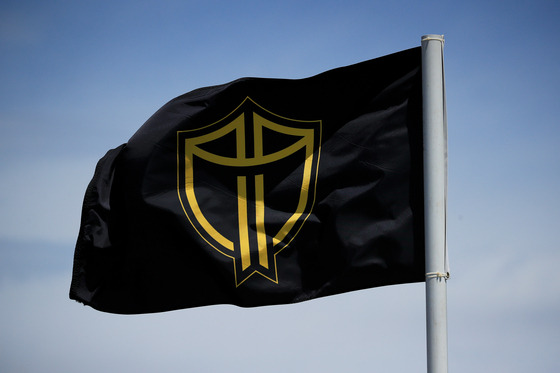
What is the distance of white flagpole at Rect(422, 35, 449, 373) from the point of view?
277 inches

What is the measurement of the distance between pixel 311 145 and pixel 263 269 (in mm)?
1525

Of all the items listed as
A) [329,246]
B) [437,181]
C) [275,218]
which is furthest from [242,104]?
[437,181]

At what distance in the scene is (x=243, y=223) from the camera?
920 centimetres

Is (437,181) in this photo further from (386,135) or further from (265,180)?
(265,180)

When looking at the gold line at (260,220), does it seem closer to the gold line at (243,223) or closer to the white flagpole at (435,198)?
the gold line at (243,223)

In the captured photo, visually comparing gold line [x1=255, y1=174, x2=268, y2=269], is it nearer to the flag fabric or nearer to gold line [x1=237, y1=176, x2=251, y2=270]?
the flag fabric

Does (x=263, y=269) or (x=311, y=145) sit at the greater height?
(x=311, y=145)

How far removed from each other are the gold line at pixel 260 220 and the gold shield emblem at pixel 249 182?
0.01 m

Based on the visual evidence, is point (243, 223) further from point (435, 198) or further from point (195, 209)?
point (435, 198)

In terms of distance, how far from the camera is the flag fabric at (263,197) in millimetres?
8445

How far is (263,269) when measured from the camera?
8922 millimetres

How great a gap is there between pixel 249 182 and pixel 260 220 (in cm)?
50

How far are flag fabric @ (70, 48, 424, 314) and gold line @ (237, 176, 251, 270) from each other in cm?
1

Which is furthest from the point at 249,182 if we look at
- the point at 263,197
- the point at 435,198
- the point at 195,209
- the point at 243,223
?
the point at 435,198
